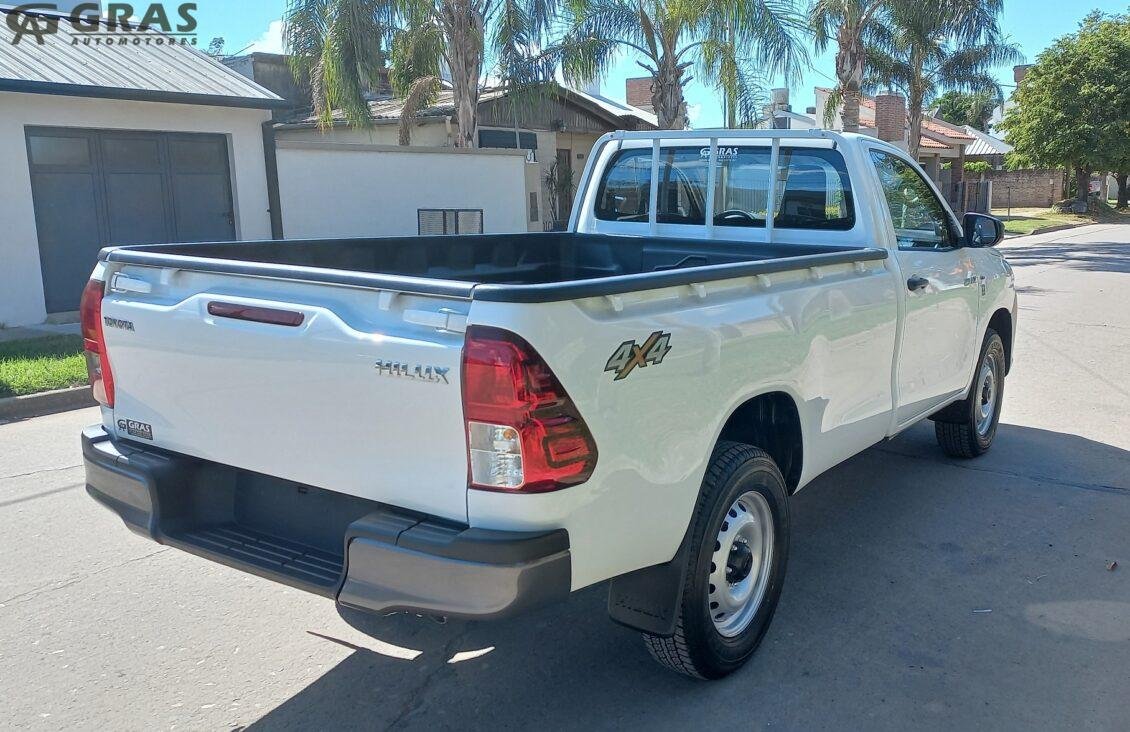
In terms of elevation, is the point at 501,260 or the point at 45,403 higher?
the point at 501,260

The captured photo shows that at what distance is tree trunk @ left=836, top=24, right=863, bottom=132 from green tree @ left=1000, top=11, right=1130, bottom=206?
2152cm

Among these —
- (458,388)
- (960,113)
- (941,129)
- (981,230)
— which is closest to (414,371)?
(458,388)

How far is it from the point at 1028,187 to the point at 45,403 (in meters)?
53.6

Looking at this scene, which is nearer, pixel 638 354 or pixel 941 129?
pixel 638 354

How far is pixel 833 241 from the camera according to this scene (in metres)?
5.00

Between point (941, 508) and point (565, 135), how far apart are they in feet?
69.8

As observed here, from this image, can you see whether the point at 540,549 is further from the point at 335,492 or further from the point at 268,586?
the point at 268,586

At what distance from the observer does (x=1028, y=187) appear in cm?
5212

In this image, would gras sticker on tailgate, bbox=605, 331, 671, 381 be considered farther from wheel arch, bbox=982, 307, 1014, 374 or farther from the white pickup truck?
wheel arch, bbox=982, 307, 1014, 374

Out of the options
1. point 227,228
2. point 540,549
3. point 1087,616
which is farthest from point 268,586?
point 227,228

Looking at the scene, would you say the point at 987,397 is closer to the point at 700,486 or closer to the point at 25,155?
the point at 700,486

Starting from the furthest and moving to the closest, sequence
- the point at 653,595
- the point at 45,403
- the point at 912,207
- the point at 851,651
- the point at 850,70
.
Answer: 1. the point at 850,70
2. the point at 45,403
3. the point at 912,207
4. the point at 851,651
5. the point at 653,595

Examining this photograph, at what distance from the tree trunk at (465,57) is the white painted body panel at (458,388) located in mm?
13871

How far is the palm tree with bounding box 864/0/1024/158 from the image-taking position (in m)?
24.8
